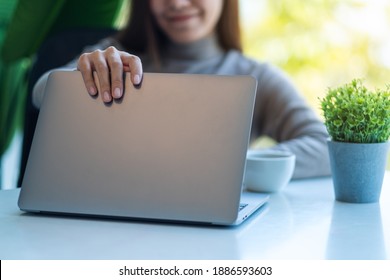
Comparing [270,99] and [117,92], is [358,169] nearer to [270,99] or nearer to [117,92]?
[117,92]

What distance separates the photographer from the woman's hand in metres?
0.84

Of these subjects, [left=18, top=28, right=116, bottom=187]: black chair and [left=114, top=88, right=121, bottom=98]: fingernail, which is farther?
[left=18, top=28, right=116, bottom=187]: black chair

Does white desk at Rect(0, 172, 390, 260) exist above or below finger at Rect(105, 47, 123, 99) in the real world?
below

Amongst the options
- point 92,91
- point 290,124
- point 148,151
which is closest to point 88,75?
point 92,91

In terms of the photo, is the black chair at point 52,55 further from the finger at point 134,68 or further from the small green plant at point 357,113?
the small green plant at point 357,113

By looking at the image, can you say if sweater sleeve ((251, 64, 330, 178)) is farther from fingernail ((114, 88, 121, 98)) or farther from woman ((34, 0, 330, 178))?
fingernail ((114, 88, 121, 98))

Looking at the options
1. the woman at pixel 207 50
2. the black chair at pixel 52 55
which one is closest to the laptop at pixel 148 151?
the woman at pixel 207 50

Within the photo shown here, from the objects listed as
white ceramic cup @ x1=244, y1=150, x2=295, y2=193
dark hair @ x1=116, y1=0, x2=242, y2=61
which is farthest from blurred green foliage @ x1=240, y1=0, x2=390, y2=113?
white ceramic cup @ x1=244, y1=150, x2=295, y2=193

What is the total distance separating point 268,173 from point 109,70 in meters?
0.34

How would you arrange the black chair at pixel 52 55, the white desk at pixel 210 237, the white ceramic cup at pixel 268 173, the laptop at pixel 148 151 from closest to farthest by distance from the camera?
the white desk at pixel 210 237, the laptop at pixel 148 151, the white ceramic cup at pixel 268 173, the black chair at pixel 52 55

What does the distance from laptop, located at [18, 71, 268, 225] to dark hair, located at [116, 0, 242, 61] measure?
2.91 ft

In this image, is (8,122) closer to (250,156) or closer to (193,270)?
(250,156)

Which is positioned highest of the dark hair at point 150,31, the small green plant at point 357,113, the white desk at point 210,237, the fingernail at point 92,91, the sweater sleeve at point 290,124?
the dark hair at point 150,31

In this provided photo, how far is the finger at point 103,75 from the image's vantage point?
2.75 ft
